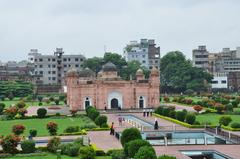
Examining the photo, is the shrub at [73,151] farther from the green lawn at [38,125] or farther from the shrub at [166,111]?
the shrub at [166,111]

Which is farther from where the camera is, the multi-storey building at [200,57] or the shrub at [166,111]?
the multi-storey building at [200,57]

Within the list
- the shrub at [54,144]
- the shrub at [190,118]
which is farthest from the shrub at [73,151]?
the shrub at [190,118]

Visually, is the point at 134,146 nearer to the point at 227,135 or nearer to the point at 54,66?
the point at 227,135

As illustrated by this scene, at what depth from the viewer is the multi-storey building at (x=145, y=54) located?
98.4 m

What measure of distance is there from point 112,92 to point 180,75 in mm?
30012

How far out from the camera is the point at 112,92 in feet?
166

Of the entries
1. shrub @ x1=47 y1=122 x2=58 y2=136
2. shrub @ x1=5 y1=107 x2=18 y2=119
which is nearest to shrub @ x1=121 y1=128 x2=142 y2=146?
shrub @ x1=47 y1=122 x2=58 y2=136

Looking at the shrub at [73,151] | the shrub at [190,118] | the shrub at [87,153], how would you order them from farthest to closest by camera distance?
the shrub at [190,118] < the shrub at [73,151] < the shrub at [87,153]

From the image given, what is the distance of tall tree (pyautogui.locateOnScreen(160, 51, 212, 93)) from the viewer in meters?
77.5

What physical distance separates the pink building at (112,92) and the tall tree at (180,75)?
26.8 metres

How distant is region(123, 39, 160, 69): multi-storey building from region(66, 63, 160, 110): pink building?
46.0 m

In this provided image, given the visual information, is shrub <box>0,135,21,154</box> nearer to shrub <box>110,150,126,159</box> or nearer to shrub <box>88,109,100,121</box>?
shrub <box>110,150,126,159</box>

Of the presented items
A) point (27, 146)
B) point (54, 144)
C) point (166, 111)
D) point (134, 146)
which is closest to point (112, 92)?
point (166, 111)

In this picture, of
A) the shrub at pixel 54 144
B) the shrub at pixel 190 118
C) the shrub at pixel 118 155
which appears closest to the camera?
the shrub at pixel 118 155
